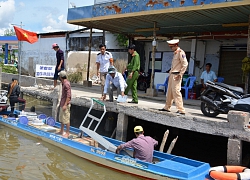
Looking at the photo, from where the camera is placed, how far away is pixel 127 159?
21.1ft

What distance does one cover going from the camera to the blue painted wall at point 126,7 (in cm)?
869

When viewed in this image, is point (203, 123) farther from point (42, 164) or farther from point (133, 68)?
point (42, 164)

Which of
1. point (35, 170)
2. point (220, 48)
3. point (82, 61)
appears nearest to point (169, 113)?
point (35, 170)

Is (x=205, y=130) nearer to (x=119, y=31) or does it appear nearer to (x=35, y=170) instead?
(x=35, y=170)

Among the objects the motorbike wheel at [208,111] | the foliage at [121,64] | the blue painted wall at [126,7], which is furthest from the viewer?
the foliage at [121,64]

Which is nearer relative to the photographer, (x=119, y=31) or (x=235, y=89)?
(x=235, y=89)

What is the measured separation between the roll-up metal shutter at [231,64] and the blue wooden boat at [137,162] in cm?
736

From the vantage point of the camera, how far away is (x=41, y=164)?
23.7ft

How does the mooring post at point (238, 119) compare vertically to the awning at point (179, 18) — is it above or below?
below

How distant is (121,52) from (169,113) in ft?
32.5

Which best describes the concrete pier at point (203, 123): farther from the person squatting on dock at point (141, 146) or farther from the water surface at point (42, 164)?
the water surface at point (42, 164)

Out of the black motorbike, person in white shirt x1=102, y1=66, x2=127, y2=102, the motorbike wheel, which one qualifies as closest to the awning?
the black motorbike

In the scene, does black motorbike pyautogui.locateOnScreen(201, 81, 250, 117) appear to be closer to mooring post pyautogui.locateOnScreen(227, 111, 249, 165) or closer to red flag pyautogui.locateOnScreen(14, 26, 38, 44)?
mooring post pyautogui.locateOnScreen(227, 111, 249, 165)

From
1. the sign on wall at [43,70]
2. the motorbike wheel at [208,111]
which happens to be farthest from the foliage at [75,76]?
the motorbike wheel at [208,111]
